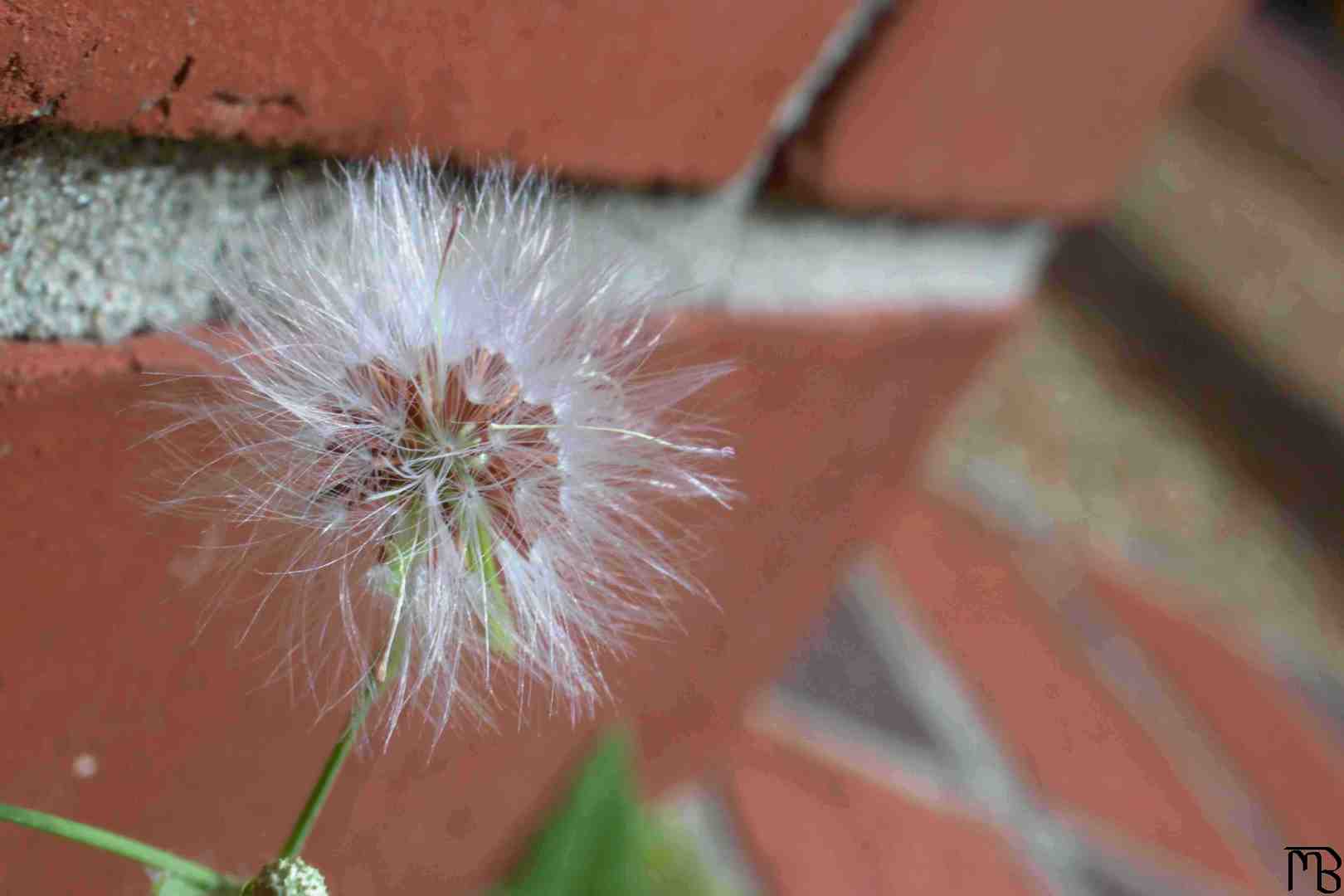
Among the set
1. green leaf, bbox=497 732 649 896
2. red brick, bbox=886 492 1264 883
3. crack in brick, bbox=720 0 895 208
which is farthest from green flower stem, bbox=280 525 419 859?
red brick, bbox=886 492 1264 883

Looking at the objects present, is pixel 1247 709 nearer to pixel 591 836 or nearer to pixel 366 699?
pixel 591 836

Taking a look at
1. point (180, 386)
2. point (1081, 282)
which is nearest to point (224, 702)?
point (180, 386)

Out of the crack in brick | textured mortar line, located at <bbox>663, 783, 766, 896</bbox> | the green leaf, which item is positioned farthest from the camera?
textured mortar line, located at <bbox>663, 783, 766, 896</bbox>

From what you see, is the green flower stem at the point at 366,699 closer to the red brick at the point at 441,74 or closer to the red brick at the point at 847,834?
the red brick at the point at 441,74

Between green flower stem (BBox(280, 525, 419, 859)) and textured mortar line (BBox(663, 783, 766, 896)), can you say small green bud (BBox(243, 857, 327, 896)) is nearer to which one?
green flower stem (BBox(280, 525, 419, 859))

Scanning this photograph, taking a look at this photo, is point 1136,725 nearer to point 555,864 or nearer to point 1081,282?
point 555,864

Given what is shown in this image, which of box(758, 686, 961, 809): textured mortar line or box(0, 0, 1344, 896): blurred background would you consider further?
box(758, 686, 961, 809): textured mortar line

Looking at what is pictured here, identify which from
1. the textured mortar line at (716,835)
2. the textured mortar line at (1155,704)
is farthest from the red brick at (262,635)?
the textured mortar line at (1155,704)

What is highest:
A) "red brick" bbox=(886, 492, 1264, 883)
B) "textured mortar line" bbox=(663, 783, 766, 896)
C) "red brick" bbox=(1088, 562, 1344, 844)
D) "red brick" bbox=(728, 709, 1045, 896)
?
"red brick" bbox=(1088, 562, 1344, 844)
